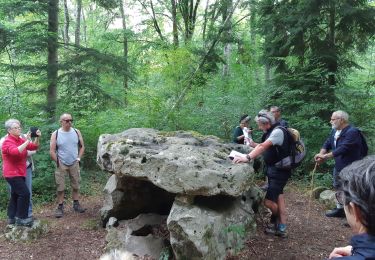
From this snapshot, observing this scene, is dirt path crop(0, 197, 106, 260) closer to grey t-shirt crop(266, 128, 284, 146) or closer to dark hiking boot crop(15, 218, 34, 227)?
dark hiking boot crop(15, 218, 34, 227)

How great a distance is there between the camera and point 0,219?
6.96m

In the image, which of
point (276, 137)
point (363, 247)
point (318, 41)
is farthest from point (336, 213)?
→ point (363, 247)

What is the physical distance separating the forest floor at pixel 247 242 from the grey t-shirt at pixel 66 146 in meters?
1.11

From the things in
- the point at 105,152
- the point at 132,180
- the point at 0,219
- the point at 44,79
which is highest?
the point at 44,79

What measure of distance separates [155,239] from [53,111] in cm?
667

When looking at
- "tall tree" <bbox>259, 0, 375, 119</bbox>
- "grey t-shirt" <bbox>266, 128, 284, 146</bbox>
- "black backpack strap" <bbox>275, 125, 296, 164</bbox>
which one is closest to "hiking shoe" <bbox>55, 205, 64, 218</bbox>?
"grey t-shirt" <bbox>266, 128, 284, 146</bbox>

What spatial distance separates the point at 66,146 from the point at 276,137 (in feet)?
13.2

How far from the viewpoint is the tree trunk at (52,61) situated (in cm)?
1032

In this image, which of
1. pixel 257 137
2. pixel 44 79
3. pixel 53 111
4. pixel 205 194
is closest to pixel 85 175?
pixel 53 111

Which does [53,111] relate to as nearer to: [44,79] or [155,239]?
[44,79]

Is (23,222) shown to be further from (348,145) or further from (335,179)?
(348,145)

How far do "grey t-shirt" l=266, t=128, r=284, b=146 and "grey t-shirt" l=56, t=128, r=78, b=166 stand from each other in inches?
152

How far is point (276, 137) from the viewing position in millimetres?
5273

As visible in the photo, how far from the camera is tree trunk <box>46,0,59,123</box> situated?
10321mm
